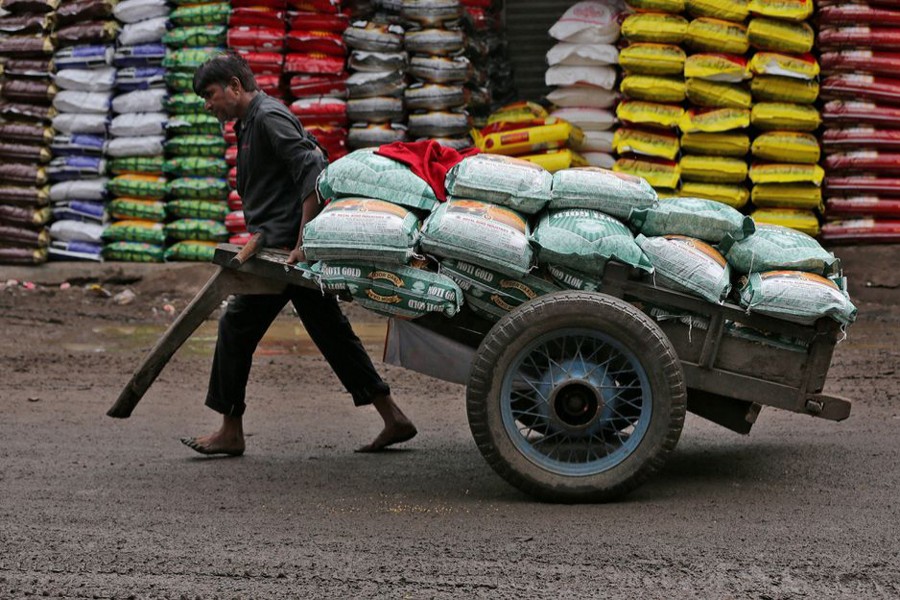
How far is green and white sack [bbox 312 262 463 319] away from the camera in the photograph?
15.2ft

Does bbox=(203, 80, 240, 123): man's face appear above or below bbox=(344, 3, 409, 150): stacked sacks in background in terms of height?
above

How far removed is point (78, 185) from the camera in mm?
10812

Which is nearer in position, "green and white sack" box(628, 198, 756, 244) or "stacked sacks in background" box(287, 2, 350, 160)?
"green and white sack" box(628, 198, 756, 244)

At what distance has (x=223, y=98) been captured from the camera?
5387 millimetres

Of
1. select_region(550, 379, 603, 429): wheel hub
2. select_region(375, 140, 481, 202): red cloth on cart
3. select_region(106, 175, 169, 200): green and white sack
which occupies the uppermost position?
select_region(375, 140, 481, 202): red cloth on cart

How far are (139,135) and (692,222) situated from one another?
7.09 m

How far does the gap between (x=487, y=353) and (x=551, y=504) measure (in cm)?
63

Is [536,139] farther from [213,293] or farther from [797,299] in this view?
[797,299]

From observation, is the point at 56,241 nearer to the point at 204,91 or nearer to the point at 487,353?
the point at 204,91

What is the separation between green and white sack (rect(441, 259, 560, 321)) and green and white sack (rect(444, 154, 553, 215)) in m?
0.31

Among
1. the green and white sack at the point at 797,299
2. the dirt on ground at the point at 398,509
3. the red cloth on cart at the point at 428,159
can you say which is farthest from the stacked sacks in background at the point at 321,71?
the green and white sack at the point at 797,299

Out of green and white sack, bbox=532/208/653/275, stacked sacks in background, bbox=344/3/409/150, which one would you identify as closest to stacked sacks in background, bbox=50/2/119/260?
stacked sacks in background, bbox=344/3/409/150

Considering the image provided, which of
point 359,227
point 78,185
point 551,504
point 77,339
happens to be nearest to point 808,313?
point 551,504

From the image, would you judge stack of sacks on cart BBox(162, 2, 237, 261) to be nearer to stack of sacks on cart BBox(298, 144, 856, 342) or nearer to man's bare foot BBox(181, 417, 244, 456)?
man's bare foot BBox(181, 417, 244, 456)
